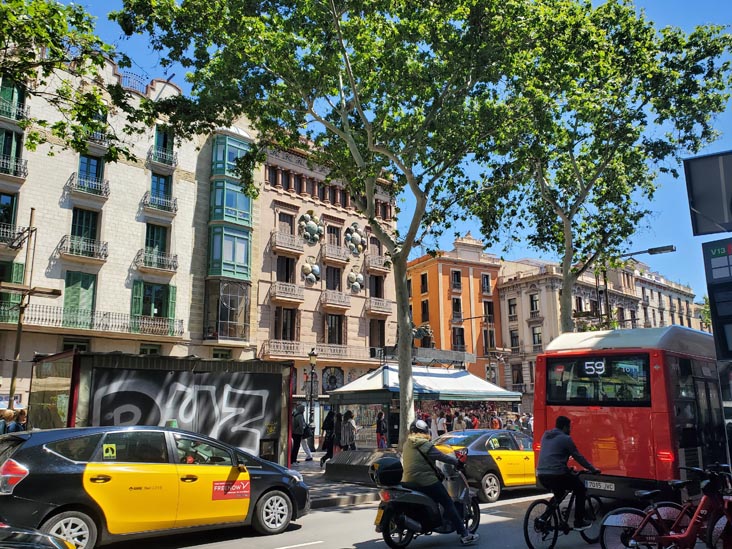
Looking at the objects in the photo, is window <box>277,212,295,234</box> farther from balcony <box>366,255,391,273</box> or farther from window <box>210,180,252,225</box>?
balcony <box>366,255,391,273</box>

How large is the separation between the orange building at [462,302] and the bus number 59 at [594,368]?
4351 cm

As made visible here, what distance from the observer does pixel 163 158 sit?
31.9m

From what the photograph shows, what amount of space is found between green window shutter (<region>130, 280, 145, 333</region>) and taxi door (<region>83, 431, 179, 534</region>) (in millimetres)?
22590

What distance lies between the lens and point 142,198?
3083 cm

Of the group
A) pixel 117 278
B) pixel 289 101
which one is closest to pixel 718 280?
pixel 289 101

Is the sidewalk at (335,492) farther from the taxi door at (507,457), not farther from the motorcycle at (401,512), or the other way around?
the motorcycle at (401,512)

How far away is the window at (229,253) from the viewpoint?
32531 millimetres

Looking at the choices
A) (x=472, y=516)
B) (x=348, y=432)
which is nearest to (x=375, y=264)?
(x=348, y=432)

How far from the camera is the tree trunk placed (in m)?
16.3

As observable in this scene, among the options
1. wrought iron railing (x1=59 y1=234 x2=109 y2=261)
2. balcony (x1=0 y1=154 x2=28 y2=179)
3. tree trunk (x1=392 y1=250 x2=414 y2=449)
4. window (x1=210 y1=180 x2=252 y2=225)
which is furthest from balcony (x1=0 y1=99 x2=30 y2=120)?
tree trunk (x1=392 y1=250 x2=414 y2=449)

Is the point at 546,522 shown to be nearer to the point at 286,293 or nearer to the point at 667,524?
the point at 667,524

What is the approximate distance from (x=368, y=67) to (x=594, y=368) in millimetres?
10043

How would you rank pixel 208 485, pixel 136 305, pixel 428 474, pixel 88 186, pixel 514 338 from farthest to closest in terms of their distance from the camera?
pixel 514 338 → pixel 136 305 → pixel 88 186 → pixel 208 485 → pixel 428 474

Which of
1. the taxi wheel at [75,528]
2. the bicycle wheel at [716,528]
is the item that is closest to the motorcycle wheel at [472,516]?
the bicycle wheel at [716,528]
